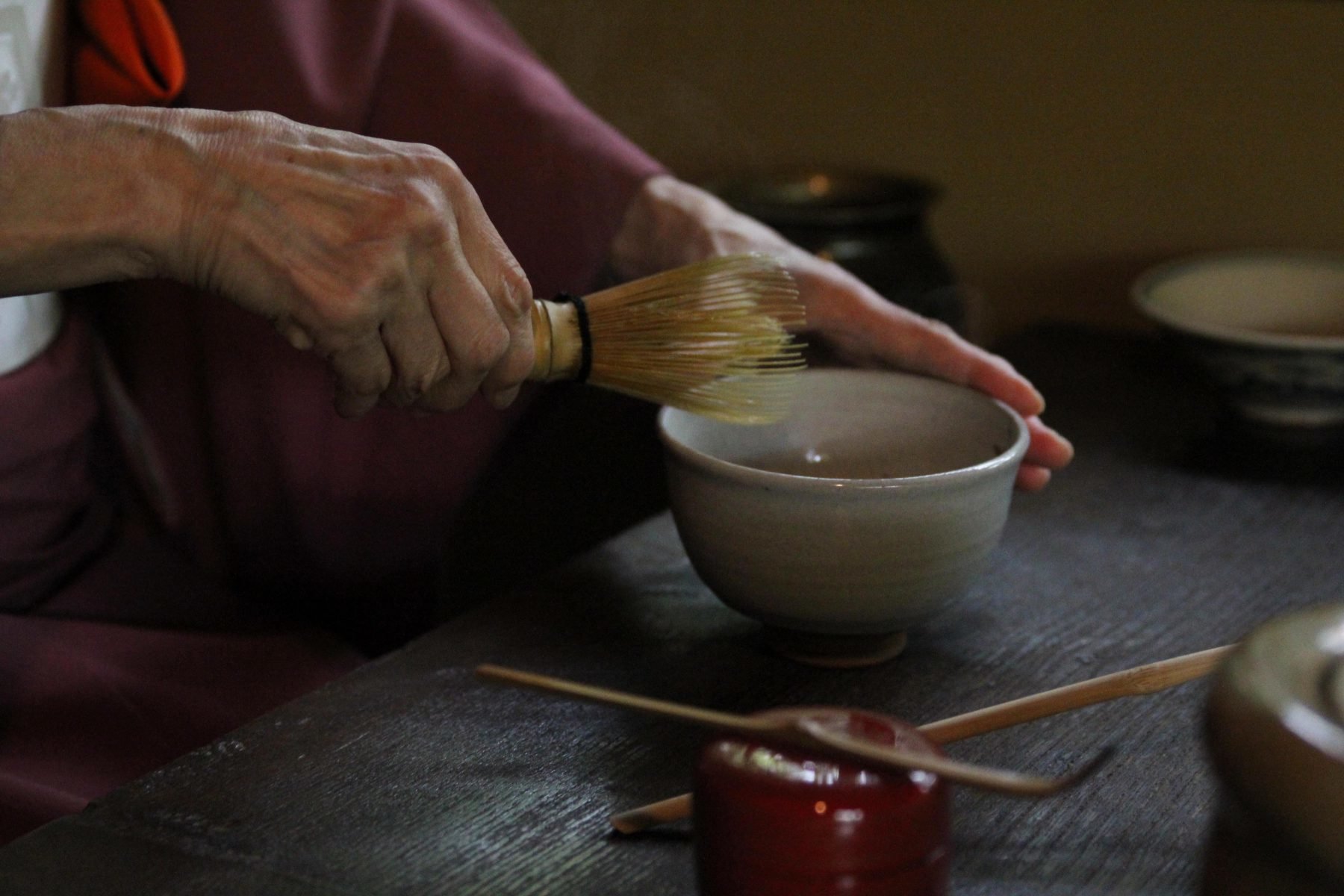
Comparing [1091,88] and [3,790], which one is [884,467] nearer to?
[3,790]

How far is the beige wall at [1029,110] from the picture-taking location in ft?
4.49

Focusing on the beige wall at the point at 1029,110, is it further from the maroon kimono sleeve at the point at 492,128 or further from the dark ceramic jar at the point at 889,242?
the maroon kimono sleeve at the point at 492,128

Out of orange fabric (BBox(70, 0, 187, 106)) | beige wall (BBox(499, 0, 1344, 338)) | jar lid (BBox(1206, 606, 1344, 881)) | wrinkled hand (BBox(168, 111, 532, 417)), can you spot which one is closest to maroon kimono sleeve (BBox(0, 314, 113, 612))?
orange fabric (BBox(70, 0, 187, 106))

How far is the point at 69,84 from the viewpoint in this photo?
39.4 inches

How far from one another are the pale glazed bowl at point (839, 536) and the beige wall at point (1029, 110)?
0.76m

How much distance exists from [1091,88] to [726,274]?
2.69 ft

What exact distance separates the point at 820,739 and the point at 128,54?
763 mm

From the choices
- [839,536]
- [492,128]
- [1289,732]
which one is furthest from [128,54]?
[1289,732]

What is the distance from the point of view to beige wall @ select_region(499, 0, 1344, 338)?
1369mm

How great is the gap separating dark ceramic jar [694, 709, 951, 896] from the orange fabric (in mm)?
721

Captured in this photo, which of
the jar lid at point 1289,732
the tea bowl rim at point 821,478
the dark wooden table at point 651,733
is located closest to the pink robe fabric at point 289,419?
the dark wooden table at point 651,733

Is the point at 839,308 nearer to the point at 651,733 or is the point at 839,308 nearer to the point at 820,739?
the point at 651,733

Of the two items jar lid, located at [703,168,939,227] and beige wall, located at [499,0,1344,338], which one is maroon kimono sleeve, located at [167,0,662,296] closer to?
jar lid, located at [703,168,939,227]

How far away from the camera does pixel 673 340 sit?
2.59ft
